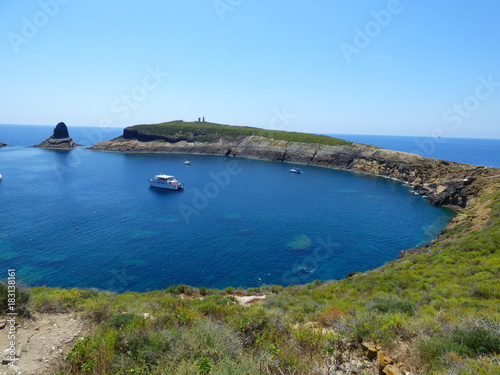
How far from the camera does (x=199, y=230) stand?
4356 centimetres

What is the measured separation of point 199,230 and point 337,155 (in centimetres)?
9633

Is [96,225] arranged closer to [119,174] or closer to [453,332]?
[453,332]

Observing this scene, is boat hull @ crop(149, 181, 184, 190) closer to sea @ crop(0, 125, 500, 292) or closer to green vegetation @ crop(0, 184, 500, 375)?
sea @ crop(0, 125, 500, 292)

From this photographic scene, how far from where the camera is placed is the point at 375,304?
509 inches

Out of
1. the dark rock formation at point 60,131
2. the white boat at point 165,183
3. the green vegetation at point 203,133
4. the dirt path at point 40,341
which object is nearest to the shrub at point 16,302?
the dirt path at point 40,341

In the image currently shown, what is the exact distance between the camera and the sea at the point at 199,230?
101ft

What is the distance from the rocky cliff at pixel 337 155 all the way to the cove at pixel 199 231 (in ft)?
27.1

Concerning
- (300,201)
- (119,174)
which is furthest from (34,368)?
(119,174)

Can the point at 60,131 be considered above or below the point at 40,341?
above

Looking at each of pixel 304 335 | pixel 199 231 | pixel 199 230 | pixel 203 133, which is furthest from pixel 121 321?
pixel 203 133

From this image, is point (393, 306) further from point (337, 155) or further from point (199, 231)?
point (337, 155)

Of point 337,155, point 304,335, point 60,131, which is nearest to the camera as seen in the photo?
point 304,335

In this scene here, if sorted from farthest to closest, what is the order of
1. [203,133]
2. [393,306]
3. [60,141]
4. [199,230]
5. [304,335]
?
[60,141], [203,133], [199,230], [393,306], [304,335]

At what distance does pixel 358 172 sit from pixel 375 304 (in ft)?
348
